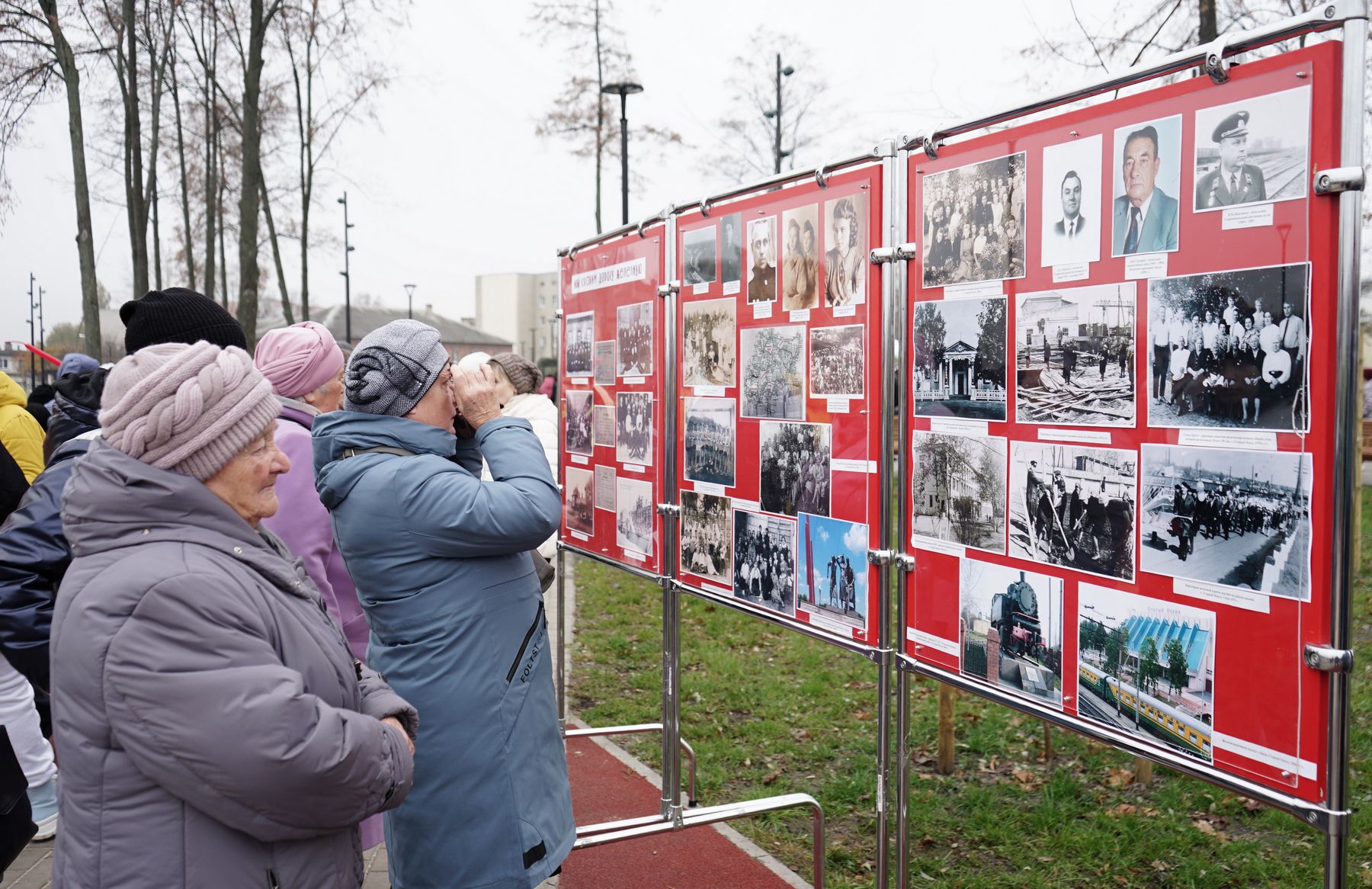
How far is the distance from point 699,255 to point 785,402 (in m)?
0.77

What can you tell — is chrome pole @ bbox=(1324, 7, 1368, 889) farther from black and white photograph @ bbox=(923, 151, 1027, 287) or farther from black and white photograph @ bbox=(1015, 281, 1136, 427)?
black and white photograph @ bbox=(923, 151, 1027, 287)

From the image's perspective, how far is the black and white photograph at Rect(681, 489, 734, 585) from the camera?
3.71 metres

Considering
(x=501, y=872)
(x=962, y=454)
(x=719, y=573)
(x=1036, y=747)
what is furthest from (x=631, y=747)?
(x=962, y=454)

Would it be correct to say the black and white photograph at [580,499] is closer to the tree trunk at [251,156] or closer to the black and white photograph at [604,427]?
the black and white photograph at [604,427]

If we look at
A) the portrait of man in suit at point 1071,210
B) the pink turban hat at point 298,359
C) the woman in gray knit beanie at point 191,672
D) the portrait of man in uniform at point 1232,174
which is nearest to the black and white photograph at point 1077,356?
the portrait of man in suit at point 1071,210

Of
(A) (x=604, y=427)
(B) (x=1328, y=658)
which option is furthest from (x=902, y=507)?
(A) (x=604, y=427)

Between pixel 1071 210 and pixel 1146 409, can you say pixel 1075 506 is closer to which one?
pixel 1146 409

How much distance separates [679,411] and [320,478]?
5.18 feet

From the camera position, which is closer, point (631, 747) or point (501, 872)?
point (501, 872)

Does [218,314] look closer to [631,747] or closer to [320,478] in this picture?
[320,478]

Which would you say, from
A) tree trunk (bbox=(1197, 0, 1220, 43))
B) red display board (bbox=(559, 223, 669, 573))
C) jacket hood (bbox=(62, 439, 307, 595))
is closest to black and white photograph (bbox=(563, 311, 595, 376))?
red display board (bbox=(559, 223, 669, 573))

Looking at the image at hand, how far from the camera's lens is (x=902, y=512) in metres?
2.90

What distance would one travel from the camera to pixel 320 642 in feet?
6.76

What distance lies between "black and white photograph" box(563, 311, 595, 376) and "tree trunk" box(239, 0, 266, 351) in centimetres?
965
